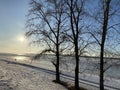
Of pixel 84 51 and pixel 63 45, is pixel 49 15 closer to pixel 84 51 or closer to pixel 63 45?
pixel 63 45

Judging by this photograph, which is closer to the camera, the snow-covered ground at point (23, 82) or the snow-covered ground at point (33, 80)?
the snow-covered ground at point (23, 82)

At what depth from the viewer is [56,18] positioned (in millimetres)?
19109

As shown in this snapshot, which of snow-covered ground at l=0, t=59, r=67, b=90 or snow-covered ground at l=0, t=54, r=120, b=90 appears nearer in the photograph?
snow-covered ground at l=0, t=59, r=67, b=90

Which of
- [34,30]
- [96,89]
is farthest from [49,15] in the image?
[96,89]

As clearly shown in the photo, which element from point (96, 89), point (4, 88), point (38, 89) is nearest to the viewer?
point (4, 88)

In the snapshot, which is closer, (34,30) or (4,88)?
(4,88)

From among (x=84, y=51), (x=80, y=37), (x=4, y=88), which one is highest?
(x=80, y=37)

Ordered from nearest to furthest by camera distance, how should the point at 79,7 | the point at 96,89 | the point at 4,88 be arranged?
the point at 4,88 → the point at 79,7 → the point at 96,89

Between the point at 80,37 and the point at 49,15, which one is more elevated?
the point at 49,15

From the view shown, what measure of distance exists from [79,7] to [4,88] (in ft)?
30.6

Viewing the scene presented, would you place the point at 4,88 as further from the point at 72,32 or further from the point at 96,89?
Result: the point at 96,89

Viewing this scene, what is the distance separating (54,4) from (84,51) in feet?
18.2

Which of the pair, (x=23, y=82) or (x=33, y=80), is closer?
(x=23, y=82)

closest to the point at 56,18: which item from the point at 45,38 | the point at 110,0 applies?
the point at 45,38
